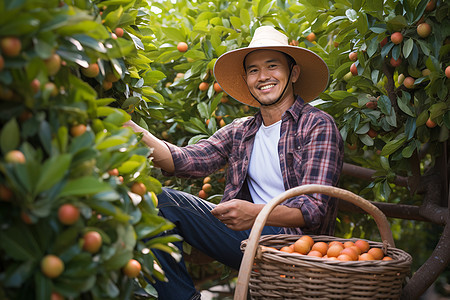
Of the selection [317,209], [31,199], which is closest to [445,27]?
[317,209]

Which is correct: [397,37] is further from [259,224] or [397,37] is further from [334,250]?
[259,224]

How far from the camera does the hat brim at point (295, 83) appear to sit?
2301 mm

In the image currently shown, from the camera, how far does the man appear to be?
6.00ft

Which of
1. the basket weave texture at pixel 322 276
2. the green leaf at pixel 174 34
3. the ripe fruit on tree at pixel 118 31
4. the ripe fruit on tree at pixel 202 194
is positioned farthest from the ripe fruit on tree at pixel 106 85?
the green leaf at pixel 174 34

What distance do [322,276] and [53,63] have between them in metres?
0.92

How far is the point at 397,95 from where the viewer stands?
2.30 m

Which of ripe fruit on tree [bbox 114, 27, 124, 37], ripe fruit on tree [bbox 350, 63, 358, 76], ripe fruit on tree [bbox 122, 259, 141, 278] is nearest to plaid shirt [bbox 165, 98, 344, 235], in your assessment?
ripe fruit on tree [bbox 350, 63, 358, 76]

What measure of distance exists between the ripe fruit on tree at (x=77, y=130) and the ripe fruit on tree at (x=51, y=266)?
0.85 ft

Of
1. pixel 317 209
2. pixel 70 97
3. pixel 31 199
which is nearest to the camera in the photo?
pixel 31 199

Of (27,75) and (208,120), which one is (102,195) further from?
(208,120)

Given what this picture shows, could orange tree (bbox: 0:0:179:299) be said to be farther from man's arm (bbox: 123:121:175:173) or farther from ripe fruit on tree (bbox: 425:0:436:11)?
ripe fruit on tree (bbox: 425:0:436:11)

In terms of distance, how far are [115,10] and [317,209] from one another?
987 millimetres

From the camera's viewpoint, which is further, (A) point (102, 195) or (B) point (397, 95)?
(B) point (397, 95)

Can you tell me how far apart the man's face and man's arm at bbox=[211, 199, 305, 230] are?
0.62 m
